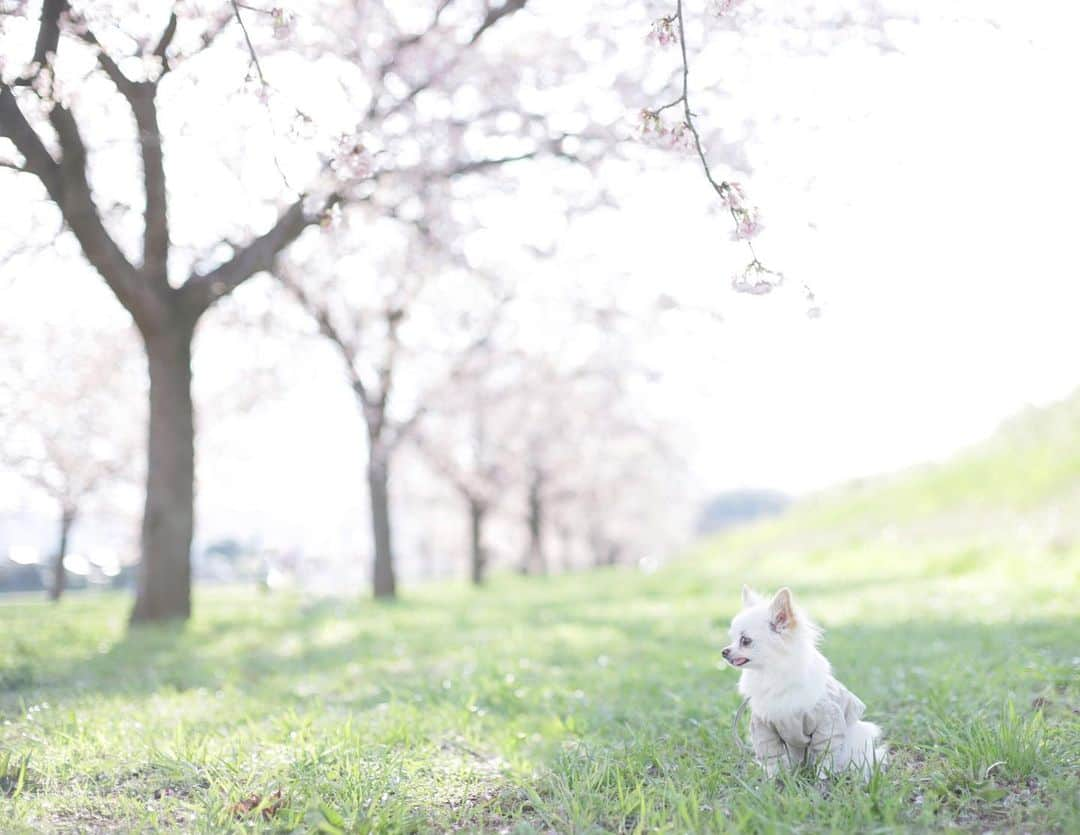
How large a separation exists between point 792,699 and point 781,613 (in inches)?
13.8

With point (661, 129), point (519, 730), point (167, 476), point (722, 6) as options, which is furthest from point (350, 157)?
point (167, 476)

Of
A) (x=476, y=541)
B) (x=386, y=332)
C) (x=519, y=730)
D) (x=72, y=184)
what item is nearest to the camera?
(x=519, y=730)

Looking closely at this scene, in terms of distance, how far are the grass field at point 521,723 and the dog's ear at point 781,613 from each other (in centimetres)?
61

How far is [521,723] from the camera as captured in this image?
4.96 meters

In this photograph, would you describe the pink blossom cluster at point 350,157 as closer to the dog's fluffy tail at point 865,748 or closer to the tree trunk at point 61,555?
the dog's fluffy tail at point 865,748

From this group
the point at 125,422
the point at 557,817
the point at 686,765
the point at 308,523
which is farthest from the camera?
the point at 308,523

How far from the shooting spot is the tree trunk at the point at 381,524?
59.4 feet

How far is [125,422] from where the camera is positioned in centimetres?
2558

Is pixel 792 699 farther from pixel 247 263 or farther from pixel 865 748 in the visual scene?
pixel 247 263

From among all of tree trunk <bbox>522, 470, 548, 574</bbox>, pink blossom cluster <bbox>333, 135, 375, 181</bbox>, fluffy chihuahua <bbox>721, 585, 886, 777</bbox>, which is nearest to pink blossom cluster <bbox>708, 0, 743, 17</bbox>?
pink blossom cluster <bbox>333, 135, 375, 181</bbox>

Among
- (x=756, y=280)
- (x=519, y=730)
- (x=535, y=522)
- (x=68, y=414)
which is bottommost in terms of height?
(x=519, y=730)

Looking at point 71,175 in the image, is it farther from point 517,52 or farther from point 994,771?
point 994,771

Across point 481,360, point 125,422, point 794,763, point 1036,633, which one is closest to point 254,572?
point 125,422

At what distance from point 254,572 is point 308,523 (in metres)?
63.6
